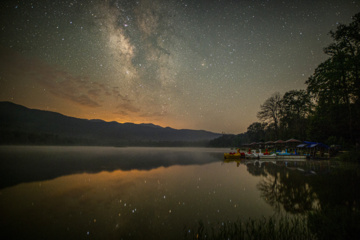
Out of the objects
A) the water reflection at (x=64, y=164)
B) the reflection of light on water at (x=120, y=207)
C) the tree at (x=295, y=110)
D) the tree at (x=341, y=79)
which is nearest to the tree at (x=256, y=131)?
the tree at (x=295, y=110)

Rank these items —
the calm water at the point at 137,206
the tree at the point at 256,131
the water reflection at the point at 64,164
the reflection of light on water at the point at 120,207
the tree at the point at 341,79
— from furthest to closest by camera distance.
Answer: the tree at the point at 256,131, the tree at the point at 341,79, the water reflection at the point at 64,164, the reflection of light on water at the point at 120,207, the calm water at the point at 137,206

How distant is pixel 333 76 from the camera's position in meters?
23.2

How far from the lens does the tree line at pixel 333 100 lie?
21.5m

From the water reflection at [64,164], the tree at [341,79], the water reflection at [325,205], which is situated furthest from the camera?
the tree at [341,79]

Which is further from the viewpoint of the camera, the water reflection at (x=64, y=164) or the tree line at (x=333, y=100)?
the tree line at (x=333, y=100)

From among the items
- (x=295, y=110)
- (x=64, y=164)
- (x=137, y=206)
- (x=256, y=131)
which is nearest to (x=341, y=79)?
(x=295, y=110)

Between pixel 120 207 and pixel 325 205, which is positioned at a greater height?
pixel 325 205

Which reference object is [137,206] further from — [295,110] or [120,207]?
[295,110]

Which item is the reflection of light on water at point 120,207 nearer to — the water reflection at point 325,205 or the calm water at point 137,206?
the calm water at point 137,206

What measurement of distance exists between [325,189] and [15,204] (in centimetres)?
1444

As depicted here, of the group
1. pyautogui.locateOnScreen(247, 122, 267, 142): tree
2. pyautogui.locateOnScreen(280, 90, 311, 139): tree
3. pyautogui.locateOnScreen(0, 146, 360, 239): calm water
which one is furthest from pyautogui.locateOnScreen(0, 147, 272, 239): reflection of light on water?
pyautogui.locateOnScreen(247, 122, 267, 142): tree

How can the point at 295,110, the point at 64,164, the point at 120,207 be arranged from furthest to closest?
the point at 295,110
the point at 64,164
the point at 120,207

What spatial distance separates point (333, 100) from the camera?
84.8 ft

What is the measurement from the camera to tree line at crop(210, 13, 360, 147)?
21547mm
